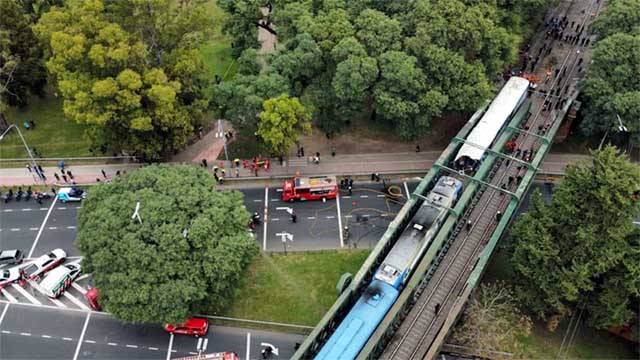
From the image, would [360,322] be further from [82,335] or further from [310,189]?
[82,335]

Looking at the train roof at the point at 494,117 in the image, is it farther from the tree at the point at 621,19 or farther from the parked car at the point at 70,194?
the parked car at the point at 70,194

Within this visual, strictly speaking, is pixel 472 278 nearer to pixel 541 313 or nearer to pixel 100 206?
pixel 541 313

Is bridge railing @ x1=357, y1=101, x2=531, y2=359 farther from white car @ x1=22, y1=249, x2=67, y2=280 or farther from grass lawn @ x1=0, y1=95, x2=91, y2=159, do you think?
grass lawn @ x1=0, y1=95, x2=91, y2=159

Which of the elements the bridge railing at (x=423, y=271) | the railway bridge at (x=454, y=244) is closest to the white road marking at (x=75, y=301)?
the railway bridge at (x=454, y=244)

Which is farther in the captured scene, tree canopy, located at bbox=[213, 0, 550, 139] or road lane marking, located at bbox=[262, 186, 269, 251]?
tree canopy, located at bbox=[213, 0, 550, 139]

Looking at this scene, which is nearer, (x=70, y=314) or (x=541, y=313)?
(x=541, y=313)

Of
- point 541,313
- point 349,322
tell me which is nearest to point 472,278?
point 541,313

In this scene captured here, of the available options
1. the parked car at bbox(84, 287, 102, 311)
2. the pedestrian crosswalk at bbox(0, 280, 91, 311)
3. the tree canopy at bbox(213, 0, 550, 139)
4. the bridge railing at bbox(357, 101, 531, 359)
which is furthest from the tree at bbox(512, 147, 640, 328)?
the pedestrian crosswalk at bbox(0, 280, 91, 311)
